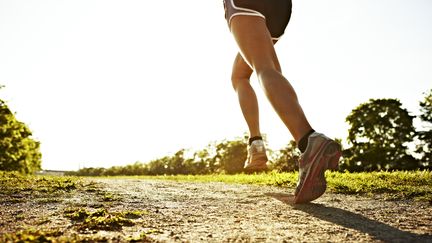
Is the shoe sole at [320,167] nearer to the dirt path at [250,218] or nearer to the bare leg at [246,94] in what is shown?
the dirt path at [250,218]

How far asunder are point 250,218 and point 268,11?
1.80 meters

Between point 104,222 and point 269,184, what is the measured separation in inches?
117

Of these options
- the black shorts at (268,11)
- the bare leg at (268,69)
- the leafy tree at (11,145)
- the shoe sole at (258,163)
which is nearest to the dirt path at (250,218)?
the shoe sole at (258,163)

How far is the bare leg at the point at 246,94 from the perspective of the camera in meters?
4.03

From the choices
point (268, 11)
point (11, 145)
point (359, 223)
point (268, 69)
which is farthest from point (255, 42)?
point (11, 145)

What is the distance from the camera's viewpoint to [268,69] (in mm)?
2979

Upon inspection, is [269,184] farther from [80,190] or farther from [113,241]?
[113,241]

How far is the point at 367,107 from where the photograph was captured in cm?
3819

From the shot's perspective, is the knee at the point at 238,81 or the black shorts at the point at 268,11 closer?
the black shorts at the point at 268,11

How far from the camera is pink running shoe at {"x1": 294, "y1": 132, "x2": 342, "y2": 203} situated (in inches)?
99.0

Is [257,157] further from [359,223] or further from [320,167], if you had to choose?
[359,223]

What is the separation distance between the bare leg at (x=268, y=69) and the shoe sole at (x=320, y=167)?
0.66ft

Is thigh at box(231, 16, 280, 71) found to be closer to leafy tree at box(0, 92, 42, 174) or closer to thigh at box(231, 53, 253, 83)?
thigh at box(231, 53, 253, 83)

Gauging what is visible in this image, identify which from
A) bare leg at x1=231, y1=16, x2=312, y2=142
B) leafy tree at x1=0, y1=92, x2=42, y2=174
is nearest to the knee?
bare leg at x1=231, y1=16, x2=312, y2=142
